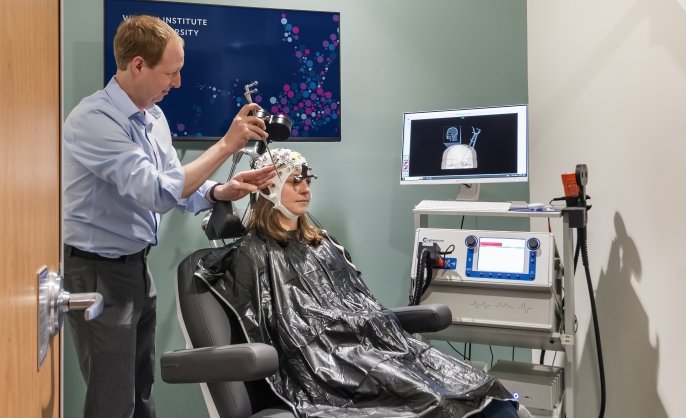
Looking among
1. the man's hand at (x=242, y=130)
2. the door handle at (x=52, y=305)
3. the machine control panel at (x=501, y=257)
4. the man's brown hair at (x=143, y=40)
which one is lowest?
the machine control panel at (x=501, y=257)

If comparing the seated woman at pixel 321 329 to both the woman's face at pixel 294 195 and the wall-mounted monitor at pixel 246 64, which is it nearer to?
the woman's face at pixel 294 195

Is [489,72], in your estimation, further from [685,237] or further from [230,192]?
[230,192]

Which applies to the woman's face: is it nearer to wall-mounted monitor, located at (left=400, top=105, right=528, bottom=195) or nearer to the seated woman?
the seated woman

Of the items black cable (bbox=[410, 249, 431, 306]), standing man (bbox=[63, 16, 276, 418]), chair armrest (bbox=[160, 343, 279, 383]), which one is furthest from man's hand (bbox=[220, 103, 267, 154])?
black cable (bbox=[410, 249, 431, 306])

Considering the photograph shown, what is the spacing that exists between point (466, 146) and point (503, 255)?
638 millimetres

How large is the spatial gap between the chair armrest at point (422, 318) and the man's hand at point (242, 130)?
73 cm

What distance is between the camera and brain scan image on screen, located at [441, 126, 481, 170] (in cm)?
306

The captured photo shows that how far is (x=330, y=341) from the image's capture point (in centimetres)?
203

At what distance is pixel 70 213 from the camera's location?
6.53 ft

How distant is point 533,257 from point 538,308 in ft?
0.63

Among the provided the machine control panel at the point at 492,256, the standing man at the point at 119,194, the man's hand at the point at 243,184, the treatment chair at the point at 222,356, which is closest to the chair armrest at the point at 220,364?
the treatment chair at the point at 222,356

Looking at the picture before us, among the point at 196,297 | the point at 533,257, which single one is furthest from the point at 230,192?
the point at 533,257

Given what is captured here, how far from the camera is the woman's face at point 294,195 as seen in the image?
2.36 m

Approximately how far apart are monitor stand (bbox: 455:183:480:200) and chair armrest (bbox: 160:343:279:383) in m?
1.69
